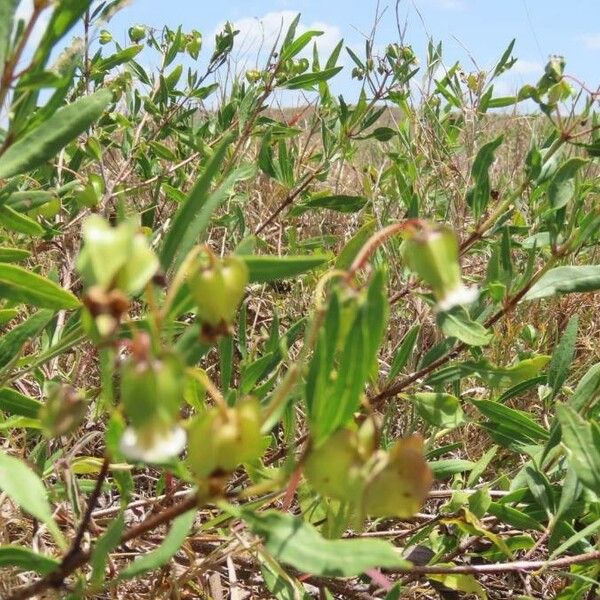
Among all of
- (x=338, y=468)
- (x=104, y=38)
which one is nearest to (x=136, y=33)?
(x=104, y=38)

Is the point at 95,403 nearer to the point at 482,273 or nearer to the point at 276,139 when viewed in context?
the point at 276,139

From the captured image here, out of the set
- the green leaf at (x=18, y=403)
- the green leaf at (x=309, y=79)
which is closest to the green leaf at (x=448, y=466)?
the green leaf at (x=18, y=403)

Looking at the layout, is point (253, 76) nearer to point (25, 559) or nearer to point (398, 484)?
point (25, 559)

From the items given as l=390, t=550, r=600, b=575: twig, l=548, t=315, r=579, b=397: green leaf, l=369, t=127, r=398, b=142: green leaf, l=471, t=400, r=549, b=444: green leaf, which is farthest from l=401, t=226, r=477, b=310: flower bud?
l=369, t=127, r=398, b=142: green leaf

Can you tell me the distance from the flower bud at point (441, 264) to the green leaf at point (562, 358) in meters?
0.80

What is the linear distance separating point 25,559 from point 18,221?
1.63 feet

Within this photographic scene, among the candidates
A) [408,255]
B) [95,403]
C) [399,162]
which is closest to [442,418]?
[408,255]

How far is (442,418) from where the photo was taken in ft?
4.13

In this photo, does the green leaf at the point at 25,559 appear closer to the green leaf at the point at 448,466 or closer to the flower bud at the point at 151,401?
the flower bud at the point at 151,401

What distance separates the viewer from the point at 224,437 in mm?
572

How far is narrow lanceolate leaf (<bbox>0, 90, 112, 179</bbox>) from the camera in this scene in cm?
92

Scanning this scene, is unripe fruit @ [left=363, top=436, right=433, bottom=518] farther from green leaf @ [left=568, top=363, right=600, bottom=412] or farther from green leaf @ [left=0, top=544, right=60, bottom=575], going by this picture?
green leaf @ [left=568, top=363, right=600, bottom=412]

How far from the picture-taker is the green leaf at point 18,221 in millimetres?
1120

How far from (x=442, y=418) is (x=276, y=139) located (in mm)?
1246
